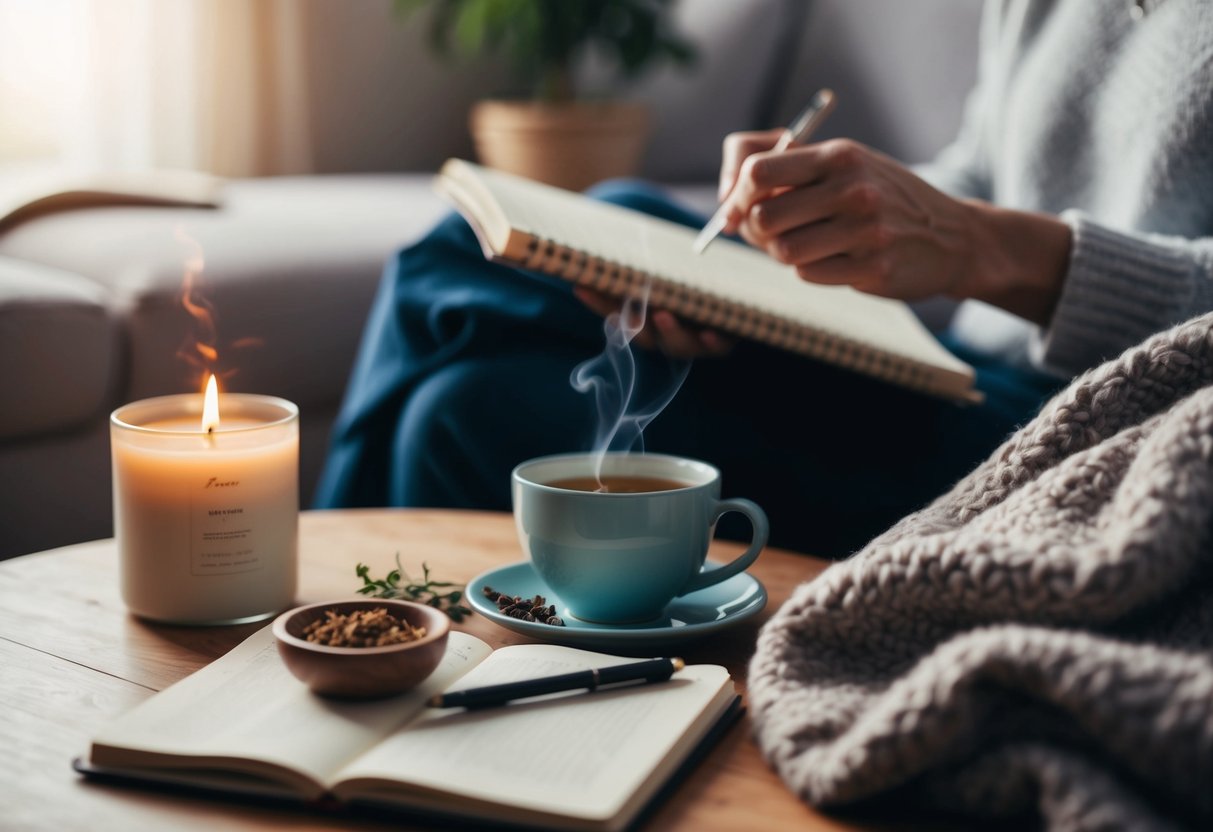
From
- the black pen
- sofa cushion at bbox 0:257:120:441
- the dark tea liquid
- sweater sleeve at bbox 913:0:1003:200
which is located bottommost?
sofa cushion at bbox 0:257:120:441

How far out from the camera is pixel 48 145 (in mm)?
2469

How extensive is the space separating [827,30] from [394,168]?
120 centimetres

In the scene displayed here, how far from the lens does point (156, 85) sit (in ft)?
8.29

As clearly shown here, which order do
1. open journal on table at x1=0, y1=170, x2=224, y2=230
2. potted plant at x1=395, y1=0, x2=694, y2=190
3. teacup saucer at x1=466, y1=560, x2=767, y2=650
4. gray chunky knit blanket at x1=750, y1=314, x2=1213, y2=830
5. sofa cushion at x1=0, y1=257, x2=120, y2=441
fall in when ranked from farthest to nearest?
potted plant at x1=395, y1=0, x2=694, y2=190 < open journal on table at x1=0, y1=170, x2=224, y2=230 < sofa cushion at x1=0, y1=257, x2=120, y2=441 < teacup saucer at x1=466, y1=560, x2=767, y2=650 < gray chunky knit blanket at x1=750, y1=314, x2=1213, y2=830

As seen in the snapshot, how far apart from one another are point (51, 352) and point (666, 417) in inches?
29.4

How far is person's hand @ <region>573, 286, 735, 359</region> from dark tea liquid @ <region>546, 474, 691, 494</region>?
300mm

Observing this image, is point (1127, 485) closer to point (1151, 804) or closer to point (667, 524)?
point (1151, 804)

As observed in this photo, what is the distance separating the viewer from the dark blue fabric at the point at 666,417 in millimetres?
1054

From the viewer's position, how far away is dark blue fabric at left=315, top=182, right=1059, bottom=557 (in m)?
1.05

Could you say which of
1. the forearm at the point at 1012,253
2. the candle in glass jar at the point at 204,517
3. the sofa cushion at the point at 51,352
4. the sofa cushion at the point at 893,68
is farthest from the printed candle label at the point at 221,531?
the sofa cushion at the point at 893,68

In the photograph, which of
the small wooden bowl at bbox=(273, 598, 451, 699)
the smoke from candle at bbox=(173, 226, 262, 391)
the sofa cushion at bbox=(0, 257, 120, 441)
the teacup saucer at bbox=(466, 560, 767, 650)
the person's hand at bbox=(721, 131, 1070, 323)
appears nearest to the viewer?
the small wooden bowl at bbox=(273, 598, 451, 699)

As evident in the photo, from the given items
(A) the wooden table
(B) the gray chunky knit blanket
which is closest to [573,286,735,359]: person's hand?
(A) the wooden table

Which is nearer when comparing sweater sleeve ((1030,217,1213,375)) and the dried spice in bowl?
the dried spice in bowl

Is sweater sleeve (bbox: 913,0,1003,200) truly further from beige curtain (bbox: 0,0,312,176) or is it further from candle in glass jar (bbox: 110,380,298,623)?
beige curtain (bbox: 0,0,312,176)
